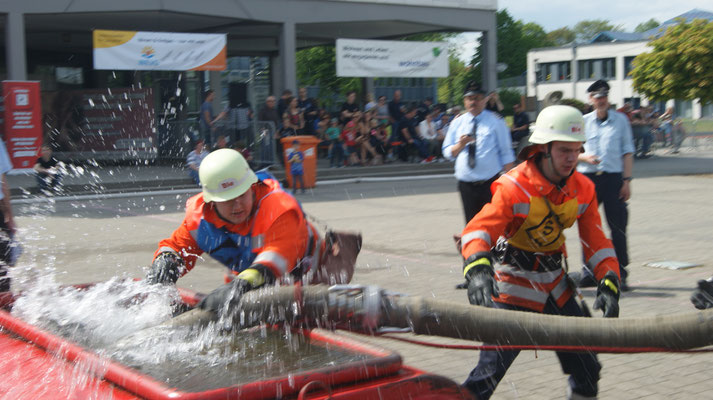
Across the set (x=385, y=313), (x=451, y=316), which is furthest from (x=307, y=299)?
(x=451, y=316)

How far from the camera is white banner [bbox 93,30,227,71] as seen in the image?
1845 cm

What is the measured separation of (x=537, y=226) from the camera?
3.65 meters

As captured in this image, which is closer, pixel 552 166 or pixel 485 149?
pixel 552 166

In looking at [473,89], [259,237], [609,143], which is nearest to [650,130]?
[609,143]

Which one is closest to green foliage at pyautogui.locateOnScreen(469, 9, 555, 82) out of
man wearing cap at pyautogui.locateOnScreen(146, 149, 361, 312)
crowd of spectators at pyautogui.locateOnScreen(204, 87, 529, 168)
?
crowd of spectators at pyautogui.locateOnScreen(204, 87, 529, 168)

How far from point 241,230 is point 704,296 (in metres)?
2.21

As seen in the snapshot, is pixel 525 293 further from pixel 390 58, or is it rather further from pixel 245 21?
pixel 245 21

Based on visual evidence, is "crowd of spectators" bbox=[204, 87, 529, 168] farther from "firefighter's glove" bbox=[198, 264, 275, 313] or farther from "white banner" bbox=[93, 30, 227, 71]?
"firefighter's glove" bbox=[198, 264, 275, 313]

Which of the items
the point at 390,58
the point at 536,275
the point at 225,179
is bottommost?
the point at 536,275

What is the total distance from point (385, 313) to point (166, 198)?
46.4ft

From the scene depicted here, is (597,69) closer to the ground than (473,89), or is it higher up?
higher up

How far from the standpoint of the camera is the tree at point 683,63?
2156 cm

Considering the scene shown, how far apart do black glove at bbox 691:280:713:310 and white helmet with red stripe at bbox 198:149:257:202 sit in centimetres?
205

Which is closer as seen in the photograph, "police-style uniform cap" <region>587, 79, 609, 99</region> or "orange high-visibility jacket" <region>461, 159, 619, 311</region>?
"orange high-visibility jacket" <region>461, 159, 619, 311</region>
